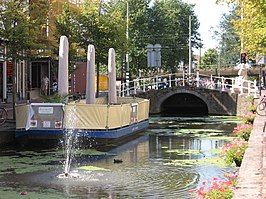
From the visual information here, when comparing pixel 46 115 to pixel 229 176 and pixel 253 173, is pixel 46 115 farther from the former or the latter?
pixel 253 173

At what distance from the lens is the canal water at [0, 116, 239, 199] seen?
43.8ft

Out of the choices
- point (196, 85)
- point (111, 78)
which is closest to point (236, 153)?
point (111, 78)

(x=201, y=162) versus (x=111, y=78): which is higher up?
(x=111, y=78)

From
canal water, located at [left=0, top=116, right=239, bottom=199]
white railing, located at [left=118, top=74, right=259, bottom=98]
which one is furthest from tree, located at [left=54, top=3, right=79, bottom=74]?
canal water, located at [left=0, top=116, right=239, bottom=199]

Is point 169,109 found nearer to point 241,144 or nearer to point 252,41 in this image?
point 252,41

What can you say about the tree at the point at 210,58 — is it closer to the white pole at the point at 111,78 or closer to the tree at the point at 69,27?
the tree at the point at 69,27

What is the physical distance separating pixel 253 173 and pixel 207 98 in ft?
111

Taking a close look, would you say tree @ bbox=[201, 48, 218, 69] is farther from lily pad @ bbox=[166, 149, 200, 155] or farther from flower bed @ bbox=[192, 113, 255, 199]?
lily pad @ bbox=[166, 149, 200, 155]

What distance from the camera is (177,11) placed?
7256 centimetres

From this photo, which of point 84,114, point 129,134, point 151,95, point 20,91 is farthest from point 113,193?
point 151,95

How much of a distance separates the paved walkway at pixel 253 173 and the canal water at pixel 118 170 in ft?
4.99

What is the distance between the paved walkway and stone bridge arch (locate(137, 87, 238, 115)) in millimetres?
27087

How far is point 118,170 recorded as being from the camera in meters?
A: 16.4

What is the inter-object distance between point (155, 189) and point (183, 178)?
5.44 ft
